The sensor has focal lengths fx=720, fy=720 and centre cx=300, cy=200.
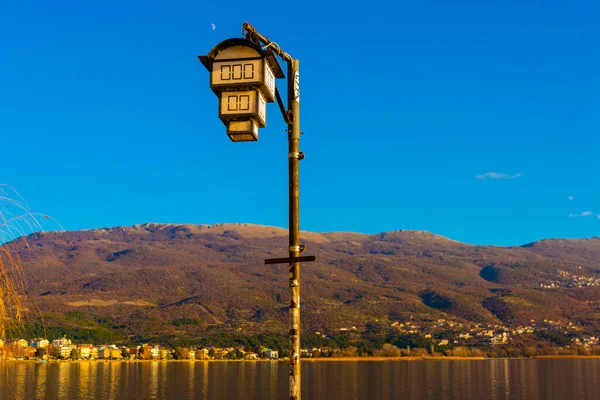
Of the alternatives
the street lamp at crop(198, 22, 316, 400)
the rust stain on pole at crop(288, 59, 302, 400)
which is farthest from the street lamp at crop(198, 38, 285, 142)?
the rust stain on pole at crop(288, 59, 302, 400)

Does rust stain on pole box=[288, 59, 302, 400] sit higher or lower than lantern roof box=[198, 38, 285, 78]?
lower

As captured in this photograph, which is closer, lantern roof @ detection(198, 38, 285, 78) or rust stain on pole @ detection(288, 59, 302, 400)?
rust stain on pole @ detection(288, 59, 302, 400)

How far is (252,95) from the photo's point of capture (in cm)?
1260

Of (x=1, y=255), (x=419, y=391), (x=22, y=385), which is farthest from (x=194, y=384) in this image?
(x=1, y=255)

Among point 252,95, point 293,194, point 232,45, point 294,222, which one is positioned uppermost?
point 232,45

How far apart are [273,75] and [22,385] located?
17150 cm

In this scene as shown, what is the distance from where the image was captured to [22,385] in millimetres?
166000

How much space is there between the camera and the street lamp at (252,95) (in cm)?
1249

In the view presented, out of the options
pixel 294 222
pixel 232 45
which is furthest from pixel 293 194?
pixel 232 45

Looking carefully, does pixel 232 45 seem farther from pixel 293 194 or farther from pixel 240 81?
pixel 293 194

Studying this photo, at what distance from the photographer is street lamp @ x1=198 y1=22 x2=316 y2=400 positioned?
12492mm

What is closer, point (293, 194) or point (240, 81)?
point (240, 81)

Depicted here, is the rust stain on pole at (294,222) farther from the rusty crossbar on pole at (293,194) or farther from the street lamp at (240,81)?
the street lamp at (240,81)

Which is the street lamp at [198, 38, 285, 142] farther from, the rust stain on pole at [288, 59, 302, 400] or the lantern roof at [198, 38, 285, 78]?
the rust stain on pole at [288, 59, 302, 400]
